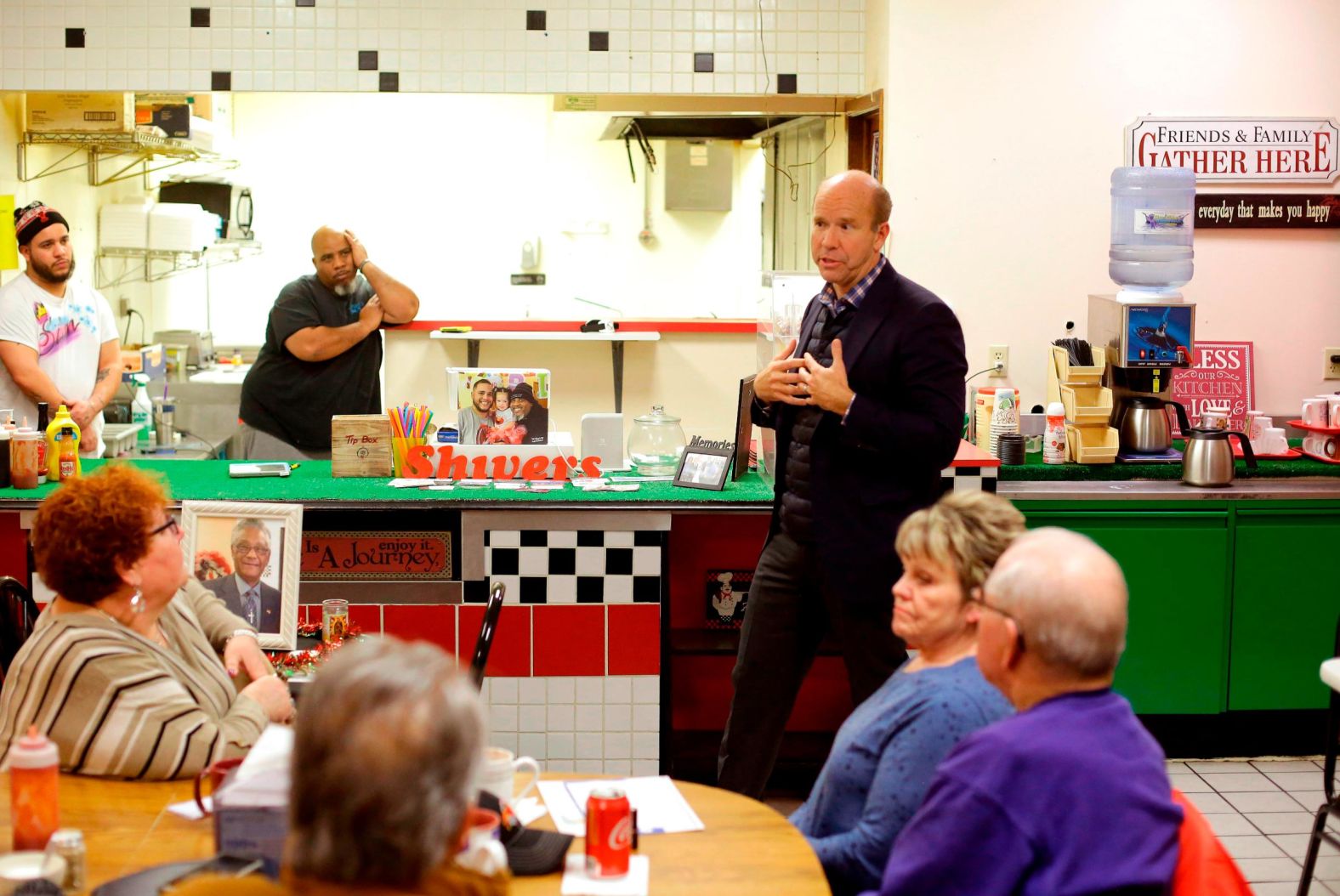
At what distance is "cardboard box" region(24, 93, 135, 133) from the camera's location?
7.10 metres

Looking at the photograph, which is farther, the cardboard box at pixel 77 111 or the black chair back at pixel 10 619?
the cardboard box at pixel 77 111

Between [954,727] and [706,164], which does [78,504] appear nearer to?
[954,727]

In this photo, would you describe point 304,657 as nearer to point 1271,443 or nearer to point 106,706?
point 106,706

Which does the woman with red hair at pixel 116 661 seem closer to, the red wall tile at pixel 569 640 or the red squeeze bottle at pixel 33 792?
the red squeeze bottle at pixel 33 792

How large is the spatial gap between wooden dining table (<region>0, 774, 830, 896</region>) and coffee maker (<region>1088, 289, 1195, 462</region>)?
10.5ft

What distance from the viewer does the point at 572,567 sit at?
4309mm

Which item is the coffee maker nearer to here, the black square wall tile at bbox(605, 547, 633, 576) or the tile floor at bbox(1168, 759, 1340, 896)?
the tile floor at bbox(1168, 759, 1340, 896)

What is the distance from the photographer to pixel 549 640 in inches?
170

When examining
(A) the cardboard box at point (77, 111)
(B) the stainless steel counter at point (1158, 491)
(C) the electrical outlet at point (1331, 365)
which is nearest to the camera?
(B) the stainless steel counter at point (1158, 491)

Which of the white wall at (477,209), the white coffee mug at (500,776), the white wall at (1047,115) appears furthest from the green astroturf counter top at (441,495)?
the white wall at (477,209)

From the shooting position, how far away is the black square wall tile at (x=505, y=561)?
14.1ft

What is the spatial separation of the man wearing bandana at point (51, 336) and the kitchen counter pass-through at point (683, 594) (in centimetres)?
68

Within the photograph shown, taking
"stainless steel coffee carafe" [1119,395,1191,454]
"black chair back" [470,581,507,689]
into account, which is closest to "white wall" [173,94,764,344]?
"stainless steel coffee carafe" [1119,395,1191,454]

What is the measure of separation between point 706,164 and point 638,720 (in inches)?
304
